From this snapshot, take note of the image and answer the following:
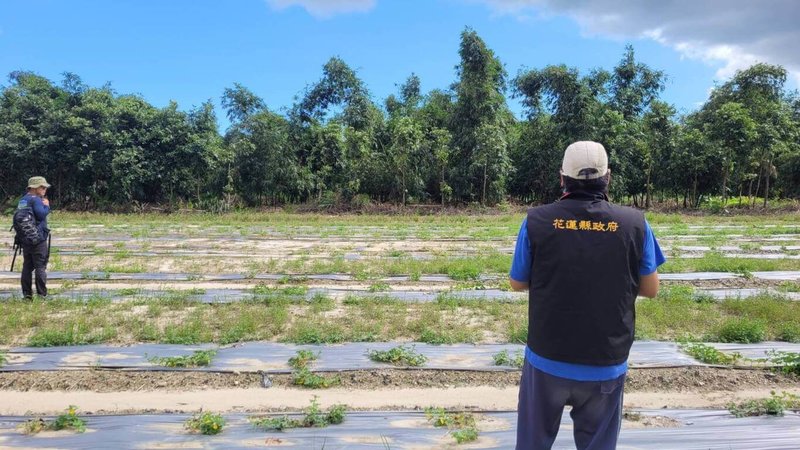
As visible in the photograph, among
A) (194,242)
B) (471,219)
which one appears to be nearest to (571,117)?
(471,219)

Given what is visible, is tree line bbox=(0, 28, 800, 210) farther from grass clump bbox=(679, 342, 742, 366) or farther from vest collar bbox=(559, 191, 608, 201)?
vest collar bbox=(559, 191, 608, 201)

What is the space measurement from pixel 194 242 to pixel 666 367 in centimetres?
1321

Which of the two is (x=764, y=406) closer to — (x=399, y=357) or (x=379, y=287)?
(x=399, y=357)

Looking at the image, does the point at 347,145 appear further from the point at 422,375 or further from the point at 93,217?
the point at 422,375

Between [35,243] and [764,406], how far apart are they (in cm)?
883

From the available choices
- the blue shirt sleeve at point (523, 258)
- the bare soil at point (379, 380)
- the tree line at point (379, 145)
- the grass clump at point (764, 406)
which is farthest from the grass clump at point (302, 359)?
the tree line at point (379, 145)

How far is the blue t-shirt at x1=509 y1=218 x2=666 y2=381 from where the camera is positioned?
2086mm

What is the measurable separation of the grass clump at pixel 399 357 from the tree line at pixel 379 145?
70.5ft

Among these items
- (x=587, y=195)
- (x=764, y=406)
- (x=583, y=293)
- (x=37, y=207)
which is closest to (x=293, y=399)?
(x=583, y=293)

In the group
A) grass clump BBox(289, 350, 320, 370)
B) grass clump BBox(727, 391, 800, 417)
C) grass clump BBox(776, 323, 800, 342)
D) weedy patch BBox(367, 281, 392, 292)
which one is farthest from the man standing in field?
weedy patch BBox(367, 281, 392, 292)

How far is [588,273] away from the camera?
6.59 feet

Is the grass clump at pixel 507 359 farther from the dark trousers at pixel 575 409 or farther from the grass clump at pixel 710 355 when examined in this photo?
the dark trousers at pixel 575 409

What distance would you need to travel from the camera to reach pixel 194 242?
48.1ft

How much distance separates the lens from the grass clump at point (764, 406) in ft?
12.5
